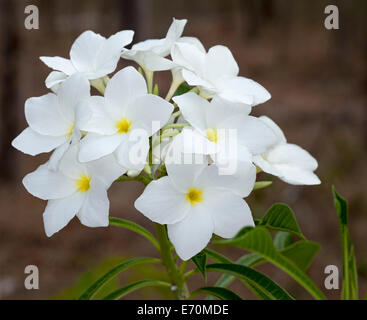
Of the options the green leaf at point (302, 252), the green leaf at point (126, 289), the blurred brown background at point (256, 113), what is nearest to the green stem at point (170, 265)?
the green leaf at point (126, 289)

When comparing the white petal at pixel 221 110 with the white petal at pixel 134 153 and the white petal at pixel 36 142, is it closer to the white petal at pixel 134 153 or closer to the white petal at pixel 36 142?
the white petal at pixel 134 153

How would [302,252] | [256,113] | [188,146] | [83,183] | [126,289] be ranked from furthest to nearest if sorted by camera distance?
[256,113]
[302,252]
[126,289]
[83,183]
[188,146]

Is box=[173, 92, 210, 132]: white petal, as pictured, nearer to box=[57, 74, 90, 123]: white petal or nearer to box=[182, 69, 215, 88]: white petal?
box=[182, 69, 215, 88]: white petal

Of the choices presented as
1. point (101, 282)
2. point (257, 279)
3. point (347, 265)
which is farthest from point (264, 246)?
point (101, 282)

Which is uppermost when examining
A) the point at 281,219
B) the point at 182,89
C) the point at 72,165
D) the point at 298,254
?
the point at 182,89

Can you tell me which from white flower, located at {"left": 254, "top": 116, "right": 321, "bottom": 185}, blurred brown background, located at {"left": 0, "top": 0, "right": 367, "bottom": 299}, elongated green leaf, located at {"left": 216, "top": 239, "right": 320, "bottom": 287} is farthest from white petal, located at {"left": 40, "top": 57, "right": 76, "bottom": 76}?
blurred brown background, located at {"left": 0, "top": 0, "right": 367, "bottom": 299}

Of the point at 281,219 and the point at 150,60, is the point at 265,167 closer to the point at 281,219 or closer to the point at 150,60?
the point at 281,219

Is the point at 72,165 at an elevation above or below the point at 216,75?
below
